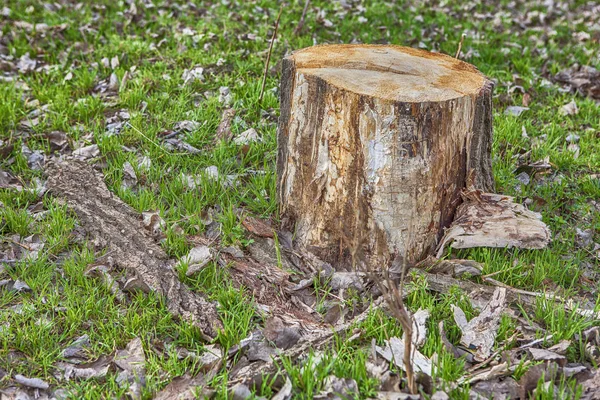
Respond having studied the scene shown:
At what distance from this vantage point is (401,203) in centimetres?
330

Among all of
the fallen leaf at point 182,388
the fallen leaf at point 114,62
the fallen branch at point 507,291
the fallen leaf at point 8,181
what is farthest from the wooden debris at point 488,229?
the fallen leaf at point 114,62

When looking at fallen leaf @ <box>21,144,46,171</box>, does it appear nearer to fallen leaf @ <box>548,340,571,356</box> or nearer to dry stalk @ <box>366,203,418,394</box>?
dry stalk @ <box>366,203,418,394</box>

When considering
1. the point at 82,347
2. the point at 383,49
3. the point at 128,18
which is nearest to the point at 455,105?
the point at 383,49

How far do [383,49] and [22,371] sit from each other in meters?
2.50

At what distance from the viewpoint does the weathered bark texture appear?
10.3 ft

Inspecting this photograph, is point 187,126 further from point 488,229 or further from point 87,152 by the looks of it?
point 488,229

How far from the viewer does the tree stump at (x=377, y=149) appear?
3162 millimetres

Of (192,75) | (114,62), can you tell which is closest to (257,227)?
(192,75)

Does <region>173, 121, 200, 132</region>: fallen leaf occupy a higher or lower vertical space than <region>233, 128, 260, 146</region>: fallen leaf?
higher

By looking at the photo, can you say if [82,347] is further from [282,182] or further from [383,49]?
[383,49]

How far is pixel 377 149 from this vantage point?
319 centimetres

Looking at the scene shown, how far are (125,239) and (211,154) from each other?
1059mm

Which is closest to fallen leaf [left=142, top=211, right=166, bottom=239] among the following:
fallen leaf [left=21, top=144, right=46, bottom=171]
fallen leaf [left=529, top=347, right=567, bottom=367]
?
fallen leaf [left=21, top=144, right=46, bottom=171]

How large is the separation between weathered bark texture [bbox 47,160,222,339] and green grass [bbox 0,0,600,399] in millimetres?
68
